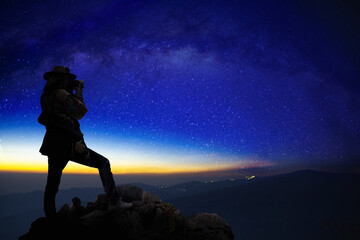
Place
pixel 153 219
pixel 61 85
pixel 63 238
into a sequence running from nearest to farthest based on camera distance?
pixel 63 238, pixel 61 85, pixel 153 219

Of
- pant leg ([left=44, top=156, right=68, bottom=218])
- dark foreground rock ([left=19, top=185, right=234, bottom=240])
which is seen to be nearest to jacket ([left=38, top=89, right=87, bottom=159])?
pant leg ([left=44, top=156, right=68, bottom=218])

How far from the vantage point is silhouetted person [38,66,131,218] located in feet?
14.6

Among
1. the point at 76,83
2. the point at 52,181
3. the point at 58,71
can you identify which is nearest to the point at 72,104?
the point at 76,83

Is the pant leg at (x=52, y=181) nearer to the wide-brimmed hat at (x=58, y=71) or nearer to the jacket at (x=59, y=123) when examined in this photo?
the jacket at (x=59, y=123)

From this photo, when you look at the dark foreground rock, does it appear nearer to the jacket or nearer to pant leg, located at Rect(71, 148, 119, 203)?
pant leg, located at Rect(71, 148, 119, 203)

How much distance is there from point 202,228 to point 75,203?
3425 millimetres

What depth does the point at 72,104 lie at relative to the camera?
4520 millimetres

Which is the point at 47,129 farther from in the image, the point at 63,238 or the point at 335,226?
the point at 335,226

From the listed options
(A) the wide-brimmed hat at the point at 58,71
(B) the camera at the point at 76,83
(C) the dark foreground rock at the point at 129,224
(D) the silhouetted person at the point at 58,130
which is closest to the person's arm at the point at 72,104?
(D) the silhouetted person at the point at 58,130

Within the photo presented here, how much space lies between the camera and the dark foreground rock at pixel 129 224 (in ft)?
14.6

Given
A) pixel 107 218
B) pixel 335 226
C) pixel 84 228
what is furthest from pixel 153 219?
pixel 335 226

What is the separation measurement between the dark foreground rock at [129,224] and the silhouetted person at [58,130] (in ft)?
1.26

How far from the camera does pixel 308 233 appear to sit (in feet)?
610

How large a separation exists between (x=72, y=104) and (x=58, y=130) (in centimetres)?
58
